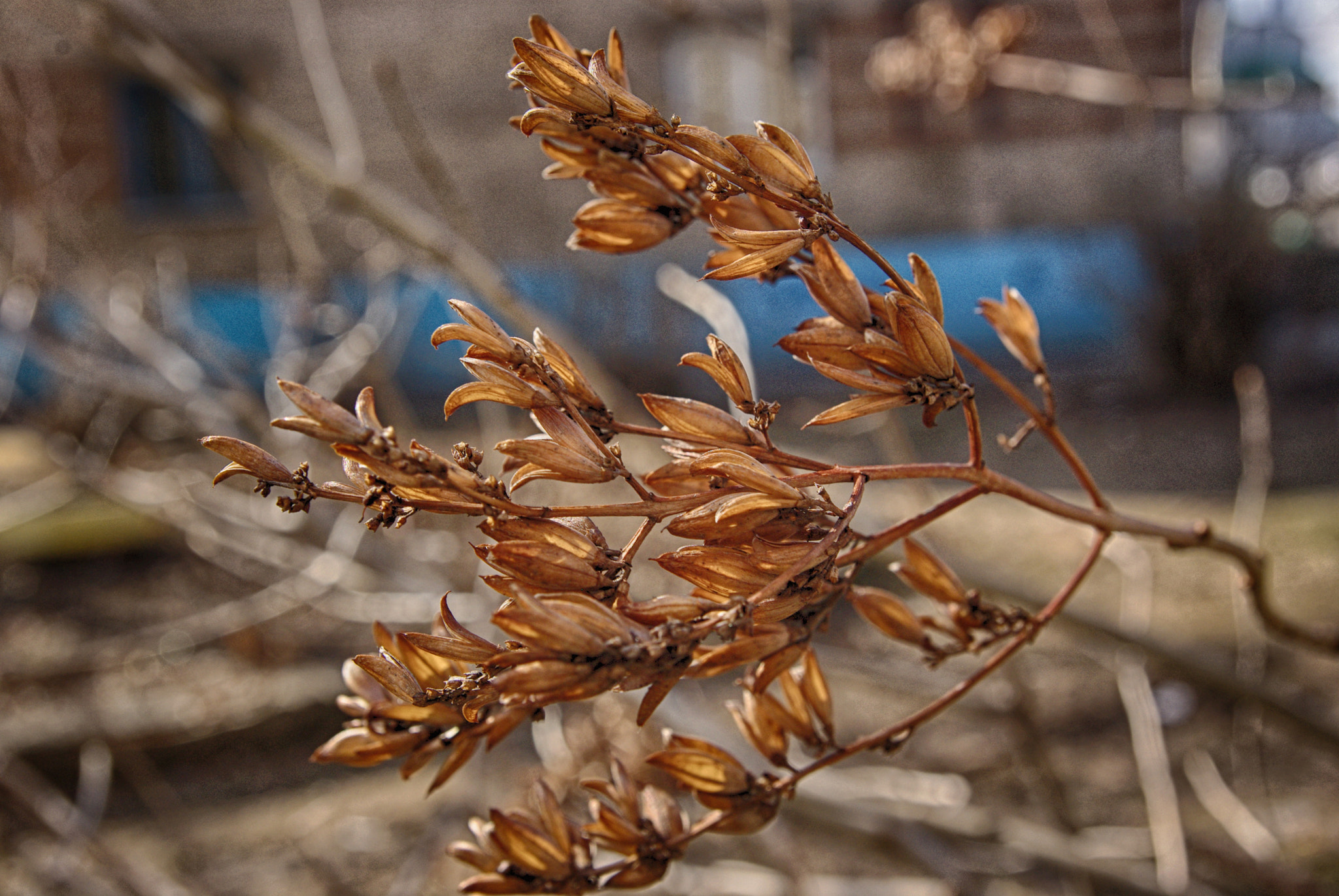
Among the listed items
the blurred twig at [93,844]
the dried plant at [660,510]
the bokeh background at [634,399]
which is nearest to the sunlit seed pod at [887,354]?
the dried plant at [660,510]

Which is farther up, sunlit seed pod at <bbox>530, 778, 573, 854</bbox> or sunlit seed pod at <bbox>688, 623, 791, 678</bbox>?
sunlit seed pod at <bbox>688, 623, 791, 678</bbox>

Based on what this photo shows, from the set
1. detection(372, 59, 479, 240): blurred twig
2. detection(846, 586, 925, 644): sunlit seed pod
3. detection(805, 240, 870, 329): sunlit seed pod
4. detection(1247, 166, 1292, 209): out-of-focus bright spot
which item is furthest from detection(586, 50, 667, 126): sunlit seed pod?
detection(1247, 166, 1292, 209): out-of-focus bright spot

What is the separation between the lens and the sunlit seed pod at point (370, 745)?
0.54m

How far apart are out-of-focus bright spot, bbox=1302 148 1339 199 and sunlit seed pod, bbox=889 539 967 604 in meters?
5.94

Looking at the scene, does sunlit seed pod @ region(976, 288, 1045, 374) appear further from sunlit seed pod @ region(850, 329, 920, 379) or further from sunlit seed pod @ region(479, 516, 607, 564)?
sunlit seed pod @ region(479, 516, 607, 564)

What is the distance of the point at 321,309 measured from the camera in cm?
241

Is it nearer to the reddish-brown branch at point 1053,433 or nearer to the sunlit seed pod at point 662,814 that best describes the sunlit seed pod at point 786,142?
the reddish-brown branch at point 1053,433

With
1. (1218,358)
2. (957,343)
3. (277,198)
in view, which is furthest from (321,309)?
(1218,358)

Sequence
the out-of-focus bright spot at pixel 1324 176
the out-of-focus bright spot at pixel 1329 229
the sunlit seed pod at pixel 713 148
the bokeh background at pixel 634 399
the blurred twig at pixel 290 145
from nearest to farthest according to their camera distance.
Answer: the sunlit seed pod at pixel 713 148, the blurred twig at pixel 290 145, the bokeh background at pixel 634 399, the out-of-focus bright spot at pixel 1324 176, the out-of-focus bright spot at pixel 1329 229

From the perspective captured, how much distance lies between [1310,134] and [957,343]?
694cm

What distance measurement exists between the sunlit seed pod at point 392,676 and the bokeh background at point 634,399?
0.89m

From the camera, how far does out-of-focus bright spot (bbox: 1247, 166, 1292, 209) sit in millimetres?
6285

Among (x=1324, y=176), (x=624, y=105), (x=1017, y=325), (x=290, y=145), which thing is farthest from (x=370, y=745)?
(x=1324, y=176)

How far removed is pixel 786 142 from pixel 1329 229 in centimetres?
745
